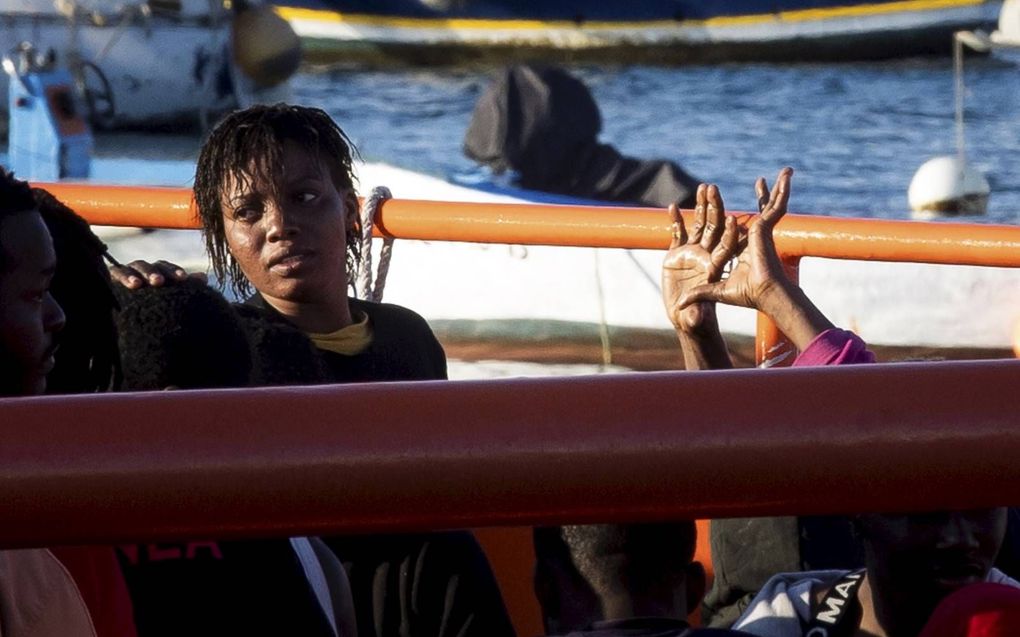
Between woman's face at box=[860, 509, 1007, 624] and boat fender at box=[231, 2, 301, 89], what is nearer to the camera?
woman's face at box=[860, 509, 1007, 624]

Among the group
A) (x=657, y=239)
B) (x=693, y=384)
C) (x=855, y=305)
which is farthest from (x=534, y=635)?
(x=855, y=305)

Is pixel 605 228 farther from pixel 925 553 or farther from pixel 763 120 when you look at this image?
pixel 763 120

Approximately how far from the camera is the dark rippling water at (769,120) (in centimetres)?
1969

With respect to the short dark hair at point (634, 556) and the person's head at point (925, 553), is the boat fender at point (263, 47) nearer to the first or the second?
the person's head at point (925, 553)

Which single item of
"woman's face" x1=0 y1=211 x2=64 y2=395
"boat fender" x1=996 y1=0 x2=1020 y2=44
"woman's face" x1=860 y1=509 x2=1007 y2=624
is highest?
"boat fender" x1=996 y1=0 x2=1020 y2=44

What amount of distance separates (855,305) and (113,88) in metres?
10.3

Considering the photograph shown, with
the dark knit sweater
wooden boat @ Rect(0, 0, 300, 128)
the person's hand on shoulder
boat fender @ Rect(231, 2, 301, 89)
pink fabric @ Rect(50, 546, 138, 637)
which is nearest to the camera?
pink fabric @ Rect(50, 546, 138, 637)

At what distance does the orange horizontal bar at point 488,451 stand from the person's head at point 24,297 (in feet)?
1.91

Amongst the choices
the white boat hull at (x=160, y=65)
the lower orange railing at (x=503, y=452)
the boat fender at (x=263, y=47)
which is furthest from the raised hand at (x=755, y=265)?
the boat fender at (x=263, y=47)

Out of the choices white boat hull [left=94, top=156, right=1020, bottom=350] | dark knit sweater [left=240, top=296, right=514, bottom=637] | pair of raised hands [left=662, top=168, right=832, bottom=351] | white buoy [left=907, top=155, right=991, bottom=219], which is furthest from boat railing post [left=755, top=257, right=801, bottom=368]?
white buoy [left=907, top=155, right=991, bottom=219]

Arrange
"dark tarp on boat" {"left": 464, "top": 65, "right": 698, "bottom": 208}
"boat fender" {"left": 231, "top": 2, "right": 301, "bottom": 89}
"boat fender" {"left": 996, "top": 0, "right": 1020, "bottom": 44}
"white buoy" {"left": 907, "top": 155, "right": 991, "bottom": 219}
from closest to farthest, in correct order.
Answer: "dark tarp on boat" {"left": 464, "top": 65, "right": 698, "bottom": 208} → "white buoy" {"left": 907, "top": 155, "right": 991, "bottom": 219} → "boat fender" {"left": 231, "top": 2, "right": 301, "bottom": 89} → "boat fender" {"left": 996, "top": 0, "right": 1020, "bottom": 44}

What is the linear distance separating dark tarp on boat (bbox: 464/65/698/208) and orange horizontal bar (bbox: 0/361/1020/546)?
10.0 metres

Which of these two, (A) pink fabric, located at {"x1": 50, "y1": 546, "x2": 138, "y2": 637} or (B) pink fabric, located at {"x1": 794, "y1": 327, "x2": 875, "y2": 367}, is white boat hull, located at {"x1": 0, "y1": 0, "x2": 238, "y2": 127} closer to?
(B) pink fabric, located at {"x1": 794, "y1": 327, "x2": 875, "y2": 367}

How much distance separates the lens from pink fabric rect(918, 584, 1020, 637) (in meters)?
1.38
